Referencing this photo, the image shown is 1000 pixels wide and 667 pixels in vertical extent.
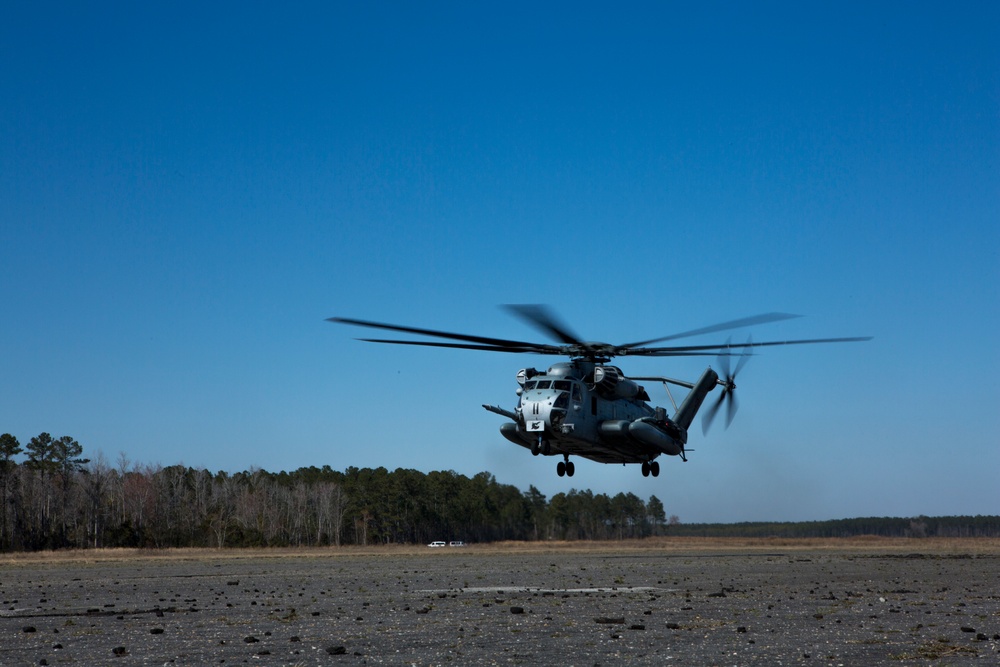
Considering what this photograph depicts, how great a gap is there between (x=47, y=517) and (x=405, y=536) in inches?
2443

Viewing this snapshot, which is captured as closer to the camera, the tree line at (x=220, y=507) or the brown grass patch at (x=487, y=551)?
the brown grass patch at (x=487, y=551)

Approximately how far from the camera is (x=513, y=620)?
23.3 m

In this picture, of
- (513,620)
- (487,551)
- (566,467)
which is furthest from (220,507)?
(513,620)

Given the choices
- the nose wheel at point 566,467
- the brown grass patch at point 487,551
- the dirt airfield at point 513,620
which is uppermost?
the nose wheel at point 566,467

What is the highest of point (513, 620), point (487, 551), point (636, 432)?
point (636, 432)

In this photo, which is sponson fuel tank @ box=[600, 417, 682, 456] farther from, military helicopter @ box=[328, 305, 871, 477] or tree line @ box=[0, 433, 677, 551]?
tree line @ box=[0, 433, 677, 551]

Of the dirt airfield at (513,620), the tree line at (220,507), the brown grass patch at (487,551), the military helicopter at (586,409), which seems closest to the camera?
the dirt airfield at (513,620)

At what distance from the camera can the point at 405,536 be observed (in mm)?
175000

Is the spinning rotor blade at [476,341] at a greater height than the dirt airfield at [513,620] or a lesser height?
greater

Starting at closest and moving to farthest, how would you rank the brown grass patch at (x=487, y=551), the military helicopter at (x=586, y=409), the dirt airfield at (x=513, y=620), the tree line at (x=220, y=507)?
the dirt airfield at (x=513, y=620), the military helicopter at (x=586, y=409), the brown grass patch at (x=487, y=551), the tree line at (x=220, y=507)

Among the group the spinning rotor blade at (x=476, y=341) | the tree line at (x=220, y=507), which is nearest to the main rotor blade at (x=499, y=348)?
the spinning rotor blade at (x=476, y=341)

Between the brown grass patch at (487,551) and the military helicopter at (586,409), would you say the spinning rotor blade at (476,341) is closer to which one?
the military helicopter at (586,409)

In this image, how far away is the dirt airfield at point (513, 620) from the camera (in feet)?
58.8

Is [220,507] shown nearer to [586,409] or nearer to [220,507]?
[220,507]
